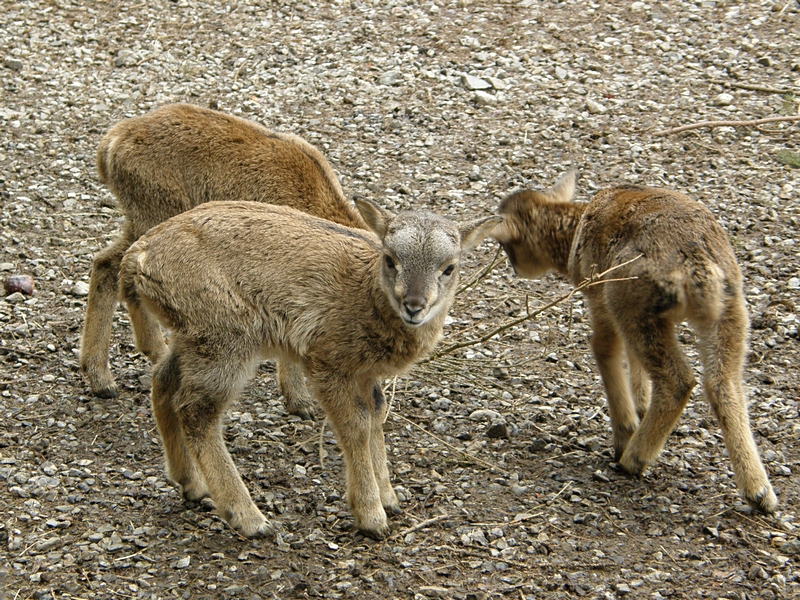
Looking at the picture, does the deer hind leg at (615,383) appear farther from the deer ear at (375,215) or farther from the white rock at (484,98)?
the white rock at (484,98)

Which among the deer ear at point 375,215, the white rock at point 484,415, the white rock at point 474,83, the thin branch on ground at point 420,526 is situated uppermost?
the deer ear at point 375,215

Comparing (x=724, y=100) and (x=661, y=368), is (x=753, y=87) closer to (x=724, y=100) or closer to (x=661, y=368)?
(x=724, y=100)

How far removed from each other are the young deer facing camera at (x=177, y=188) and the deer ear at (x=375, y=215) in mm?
1144

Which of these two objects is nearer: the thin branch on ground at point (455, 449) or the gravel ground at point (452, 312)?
the gravel ground at point (452, 312)

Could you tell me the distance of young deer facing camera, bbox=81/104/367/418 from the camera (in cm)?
809

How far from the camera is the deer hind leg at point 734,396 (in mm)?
6516

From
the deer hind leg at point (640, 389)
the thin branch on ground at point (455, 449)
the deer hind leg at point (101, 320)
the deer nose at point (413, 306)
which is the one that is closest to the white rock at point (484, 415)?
the thin branch on ground at point (455, 449)

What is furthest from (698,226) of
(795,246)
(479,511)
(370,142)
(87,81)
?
(87,81)

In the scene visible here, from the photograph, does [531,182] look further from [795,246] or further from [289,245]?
[289,245]

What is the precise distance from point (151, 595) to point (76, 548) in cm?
72

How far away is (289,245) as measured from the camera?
21.9 feet

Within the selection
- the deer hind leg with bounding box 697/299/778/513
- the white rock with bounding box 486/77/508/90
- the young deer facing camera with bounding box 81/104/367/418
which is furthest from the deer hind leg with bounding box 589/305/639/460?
the white rock with bounding box 486/77/508/90

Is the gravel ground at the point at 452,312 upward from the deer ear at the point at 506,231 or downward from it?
downward

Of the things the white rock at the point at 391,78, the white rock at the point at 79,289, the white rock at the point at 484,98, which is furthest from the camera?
the white rock at the point at 391,78
